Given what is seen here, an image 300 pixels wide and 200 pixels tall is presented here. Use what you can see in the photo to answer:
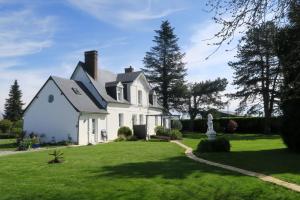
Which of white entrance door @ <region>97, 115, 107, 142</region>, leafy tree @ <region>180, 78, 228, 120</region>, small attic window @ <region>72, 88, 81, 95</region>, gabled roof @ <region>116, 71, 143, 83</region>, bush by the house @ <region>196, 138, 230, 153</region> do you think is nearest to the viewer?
bush by the house @ <region>196, 138, 230, 153</region>

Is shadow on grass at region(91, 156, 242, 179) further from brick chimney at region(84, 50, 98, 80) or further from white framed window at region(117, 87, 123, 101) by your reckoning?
white framed window at region(117, 87, 123, 101)

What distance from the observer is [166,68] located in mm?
61250

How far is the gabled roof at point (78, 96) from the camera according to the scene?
1321 inches

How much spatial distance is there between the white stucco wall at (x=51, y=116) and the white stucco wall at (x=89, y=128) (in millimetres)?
642

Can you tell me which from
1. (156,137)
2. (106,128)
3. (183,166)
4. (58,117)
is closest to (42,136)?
(58,117)

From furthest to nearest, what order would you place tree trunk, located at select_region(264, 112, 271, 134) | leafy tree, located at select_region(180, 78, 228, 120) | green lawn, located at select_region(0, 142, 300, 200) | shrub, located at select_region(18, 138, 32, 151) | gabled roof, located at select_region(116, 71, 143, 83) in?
leafy tree, located at select_region(180, 78, 228, 120), tree trunk, located at select_region(264, 112, 271, 134), gabled roof, located at select_region(116, 71, 143, 83), shrub, located at select_region(18, 138, 32, 151), green lawn, located at select_region(0, 142, 300, 200)

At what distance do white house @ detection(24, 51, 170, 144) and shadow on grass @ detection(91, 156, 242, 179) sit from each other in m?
17.4

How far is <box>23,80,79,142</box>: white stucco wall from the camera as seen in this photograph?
32.9 meters

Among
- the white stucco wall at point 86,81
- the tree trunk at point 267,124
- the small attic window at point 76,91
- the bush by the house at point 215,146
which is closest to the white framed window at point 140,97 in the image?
the white stucco wall at point 86,81

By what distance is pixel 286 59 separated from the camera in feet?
38.4

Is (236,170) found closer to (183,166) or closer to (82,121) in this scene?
(183,166)

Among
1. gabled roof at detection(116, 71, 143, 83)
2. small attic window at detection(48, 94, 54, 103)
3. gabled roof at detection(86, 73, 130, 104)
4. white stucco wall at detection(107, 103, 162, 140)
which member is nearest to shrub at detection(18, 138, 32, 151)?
small attic window at detection(48, 94, 54, 103)

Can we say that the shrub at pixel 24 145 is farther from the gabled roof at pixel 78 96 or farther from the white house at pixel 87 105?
the gabled roof at pixel 78 96

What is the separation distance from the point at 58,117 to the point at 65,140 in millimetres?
2065
